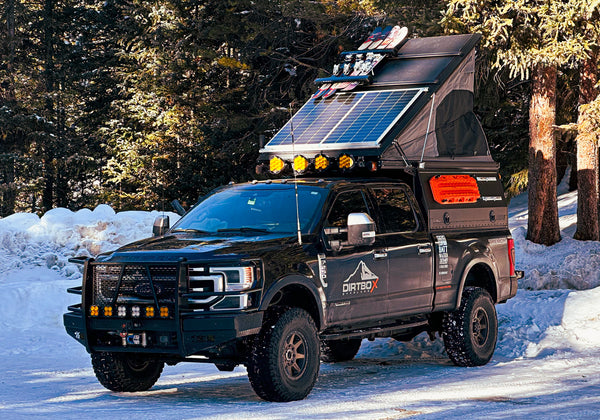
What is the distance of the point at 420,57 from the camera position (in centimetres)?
1211

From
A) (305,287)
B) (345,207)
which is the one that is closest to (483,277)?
(345,207)

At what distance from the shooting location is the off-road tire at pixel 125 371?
884 centimetres

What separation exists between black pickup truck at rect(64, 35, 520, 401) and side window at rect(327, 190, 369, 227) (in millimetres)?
21

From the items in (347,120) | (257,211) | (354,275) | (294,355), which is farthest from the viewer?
(347,120)

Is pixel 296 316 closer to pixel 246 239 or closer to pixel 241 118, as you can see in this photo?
pixel 246 239

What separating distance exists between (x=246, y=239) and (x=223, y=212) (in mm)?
957

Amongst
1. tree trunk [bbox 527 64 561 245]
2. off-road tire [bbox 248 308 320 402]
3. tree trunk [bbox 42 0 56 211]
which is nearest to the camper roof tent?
off-road tire [bbox 248 308 320 402]

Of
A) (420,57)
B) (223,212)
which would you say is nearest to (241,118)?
(420,57)

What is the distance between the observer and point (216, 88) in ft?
117

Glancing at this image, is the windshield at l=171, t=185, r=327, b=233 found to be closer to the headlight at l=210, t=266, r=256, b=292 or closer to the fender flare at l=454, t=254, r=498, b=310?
the headlight at l=210, t=266, r=256, b=292

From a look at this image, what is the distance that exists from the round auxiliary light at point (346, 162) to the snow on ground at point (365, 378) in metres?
2.23

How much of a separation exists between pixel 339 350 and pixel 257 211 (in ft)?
9.03

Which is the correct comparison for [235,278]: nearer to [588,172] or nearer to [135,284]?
[135,284]

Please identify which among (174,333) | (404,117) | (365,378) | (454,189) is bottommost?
(365,378)
